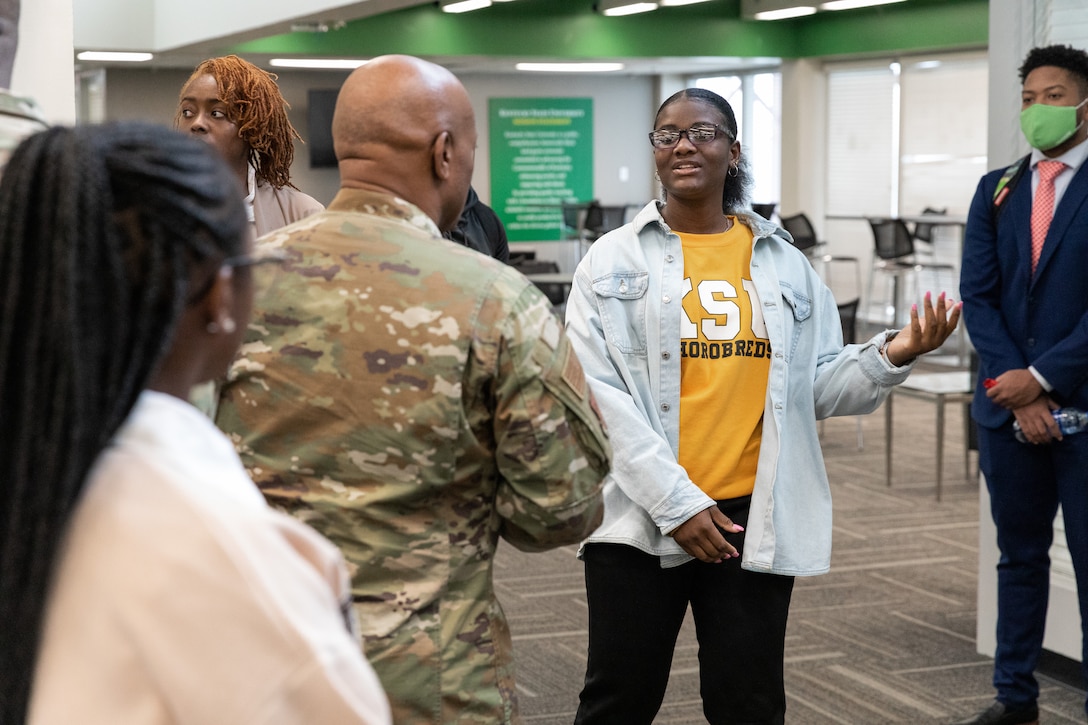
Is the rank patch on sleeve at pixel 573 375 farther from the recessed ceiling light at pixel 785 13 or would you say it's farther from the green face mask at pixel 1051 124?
the recessed ceiling light at pixel 785 13

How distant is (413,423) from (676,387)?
3.34 feet

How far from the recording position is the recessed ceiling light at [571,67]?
14.9m

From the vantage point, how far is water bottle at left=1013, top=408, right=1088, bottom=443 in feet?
10.5

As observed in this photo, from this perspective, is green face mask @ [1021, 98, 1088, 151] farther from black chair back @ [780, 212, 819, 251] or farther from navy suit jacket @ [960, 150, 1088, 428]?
black chair back @ [780, 212, 819, 251]

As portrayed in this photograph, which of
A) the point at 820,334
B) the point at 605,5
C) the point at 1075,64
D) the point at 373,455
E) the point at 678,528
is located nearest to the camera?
the point at 373,455

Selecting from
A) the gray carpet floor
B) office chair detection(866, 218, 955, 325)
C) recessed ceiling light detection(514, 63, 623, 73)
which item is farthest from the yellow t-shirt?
recessed ceiling light detection(514, 63, 623, 73)

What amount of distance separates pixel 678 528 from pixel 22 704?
161 cm

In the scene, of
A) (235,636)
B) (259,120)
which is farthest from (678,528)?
(235,636)

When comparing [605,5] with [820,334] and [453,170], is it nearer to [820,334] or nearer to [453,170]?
[820,334]

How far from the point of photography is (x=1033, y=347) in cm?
331

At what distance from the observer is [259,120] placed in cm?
261

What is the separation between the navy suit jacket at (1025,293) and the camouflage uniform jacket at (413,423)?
2.08m

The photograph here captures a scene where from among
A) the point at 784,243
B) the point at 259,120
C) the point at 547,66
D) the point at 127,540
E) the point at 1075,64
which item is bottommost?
the point at 127,540

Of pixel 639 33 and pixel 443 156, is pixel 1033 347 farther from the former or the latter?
pixel 639 33
